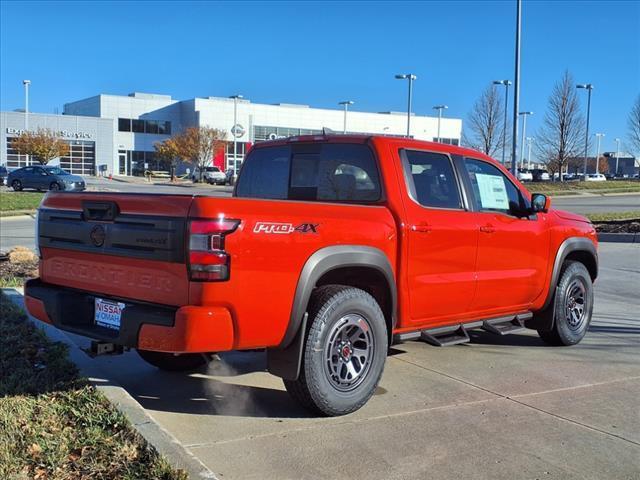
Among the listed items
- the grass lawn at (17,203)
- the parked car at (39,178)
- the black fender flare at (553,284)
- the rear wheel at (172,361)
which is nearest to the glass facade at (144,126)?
the parked car at (39,178)

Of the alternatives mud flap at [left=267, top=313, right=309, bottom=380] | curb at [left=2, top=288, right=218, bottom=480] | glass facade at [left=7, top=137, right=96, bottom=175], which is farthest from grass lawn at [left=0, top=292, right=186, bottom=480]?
glass facade at [left=7, top=137, right=96, bottom=175]

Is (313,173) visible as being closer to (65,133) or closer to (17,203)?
(17,203)

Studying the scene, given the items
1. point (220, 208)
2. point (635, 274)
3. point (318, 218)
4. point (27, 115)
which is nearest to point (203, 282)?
point (220, 208)

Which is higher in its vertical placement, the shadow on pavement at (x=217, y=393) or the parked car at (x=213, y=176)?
the parked car at (x=213, y=176)

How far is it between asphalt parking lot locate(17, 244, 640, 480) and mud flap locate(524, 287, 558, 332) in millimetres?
250

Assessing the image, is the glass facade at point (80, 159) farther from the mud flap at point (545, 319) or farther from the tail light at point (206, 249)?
the tail light at point (206, 249)

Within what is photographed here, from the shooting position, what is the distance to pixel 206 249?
371cm

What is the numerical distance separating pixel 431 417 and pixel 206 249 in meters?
2.07

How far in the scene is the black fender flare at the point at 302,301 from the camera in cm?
412

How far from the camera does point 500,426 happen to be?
4.44 m

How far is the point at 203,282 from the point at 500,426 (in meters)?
2.28

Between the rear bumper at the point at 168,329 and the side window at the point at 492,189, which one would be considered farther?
the side window at the point at 492,189

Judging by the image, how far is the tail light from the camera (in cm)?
370

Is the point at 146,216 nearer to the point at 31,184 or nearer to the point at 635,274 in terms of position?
the point at 635,274
